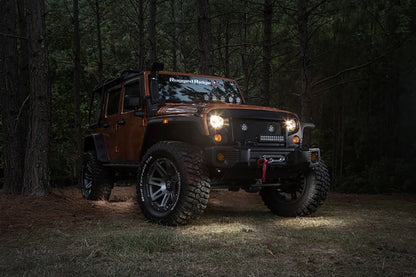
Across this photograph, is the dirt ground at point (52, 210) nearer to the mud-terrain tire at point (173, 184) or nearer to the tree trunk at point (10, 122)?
the mud-terrain tire at point (173, 184)

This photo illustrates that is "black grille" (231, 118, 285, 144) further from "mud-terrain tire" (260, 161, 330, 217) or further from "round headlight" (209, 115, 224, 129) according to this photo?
"mud-terrain tire" (260, 161, 330, 217)

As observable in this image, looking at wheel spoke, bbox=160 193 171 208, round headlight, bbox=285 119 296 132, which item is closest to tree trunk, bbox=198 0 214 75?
round headlight, bbox=285 119 296 132

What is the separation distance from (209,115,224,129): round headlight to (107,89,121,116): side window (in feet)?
9.75

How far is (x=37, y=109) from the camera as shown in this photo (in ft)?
26.6

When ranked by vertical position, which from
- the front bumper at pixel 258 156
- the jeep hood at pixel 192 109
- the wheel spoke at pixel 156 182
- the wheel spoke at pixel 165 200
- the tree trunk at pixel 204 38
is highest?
the tree trunk at pixel 204 38

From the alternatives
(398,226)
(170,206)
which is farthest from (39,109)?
(398,226)

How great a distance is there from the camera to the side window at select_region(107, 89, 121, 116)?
8382 mm

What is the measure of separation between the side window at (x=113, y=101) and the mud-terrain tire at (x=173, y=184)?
2.25 m

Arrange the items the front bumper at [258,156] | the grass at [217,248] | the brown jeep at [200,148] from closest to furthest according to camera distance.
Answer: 1. the grass at [217,248]
2. the front bumper at [258,156]
3. the brown jeep at [200,148]

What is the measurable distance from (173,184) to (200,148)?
0.65 m

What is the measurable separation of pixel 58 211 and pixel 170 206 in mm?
2005

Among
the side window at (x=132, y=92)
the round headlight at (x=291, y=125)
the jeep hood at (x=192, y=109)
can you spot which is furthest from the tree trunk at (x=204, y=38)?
the round headlight at (x=291, y=125)

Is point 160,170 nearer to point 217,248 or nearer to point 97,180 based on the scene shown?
point 217,248

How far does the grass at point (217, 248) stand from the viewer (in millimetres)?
3758
